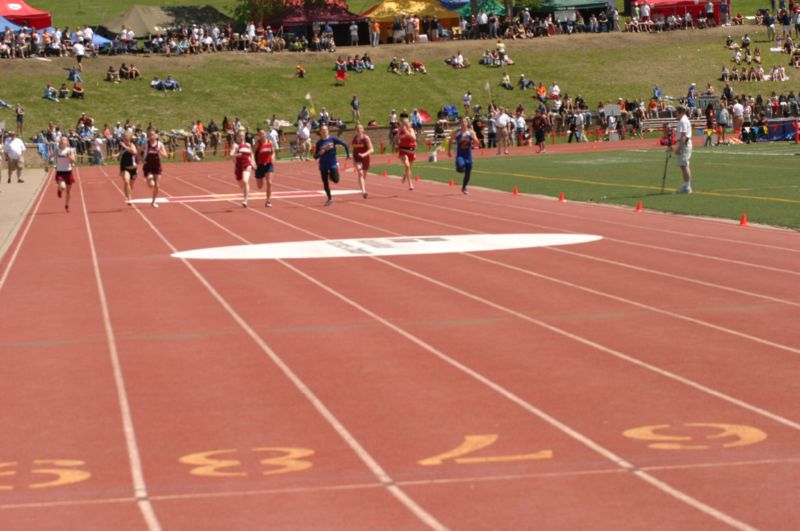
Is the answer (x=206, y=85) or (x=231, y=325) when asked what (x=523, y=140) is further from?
(x=231, y=325)

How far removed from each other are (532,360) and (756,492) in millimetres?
4194

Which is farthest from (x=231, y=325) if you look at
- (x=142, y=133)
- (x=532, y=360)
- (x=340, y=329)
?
(x=142, y=133)

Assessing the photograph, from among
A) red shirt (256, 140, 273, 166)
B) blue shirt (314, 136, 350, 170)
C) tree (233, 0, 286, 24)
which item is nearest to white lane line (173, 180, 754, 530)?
blue shirt (314, 136, 350, 170)

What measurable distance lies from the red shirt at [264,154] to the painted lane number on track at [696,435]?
75.3ft

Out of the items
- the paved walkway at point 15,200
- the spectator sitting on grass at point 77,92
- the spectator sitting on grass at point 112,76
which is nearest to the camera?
the paved walkway at point 15,200

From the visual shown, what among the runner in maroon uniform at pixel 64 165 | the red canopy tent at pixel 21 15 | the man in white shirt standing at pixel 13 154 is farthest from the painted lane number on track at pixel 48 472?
the red canopy tent at pixel 21 15

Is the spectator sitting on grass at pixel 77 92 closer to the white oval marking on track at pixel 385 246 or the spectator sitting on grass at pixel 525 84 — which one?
the spectator sitting on grass at pixel 525 84

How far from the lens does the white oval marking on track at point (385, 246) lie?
66.3 feet

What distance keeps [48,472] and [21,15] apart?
69.4 meters

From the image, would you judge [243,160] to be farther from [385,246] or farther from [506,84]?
[506,84]

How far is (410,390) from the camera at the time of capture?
34.0 feet

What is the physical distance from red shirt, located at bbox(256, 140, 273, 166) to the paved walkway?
5.07 metres

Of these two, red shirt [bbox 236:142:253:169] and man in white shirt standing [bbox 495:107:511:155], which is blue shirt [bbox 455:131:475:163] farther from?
man in white shirt standing [bbox 495:107:511:155]

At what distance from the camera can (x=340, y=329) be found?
13.4 m
